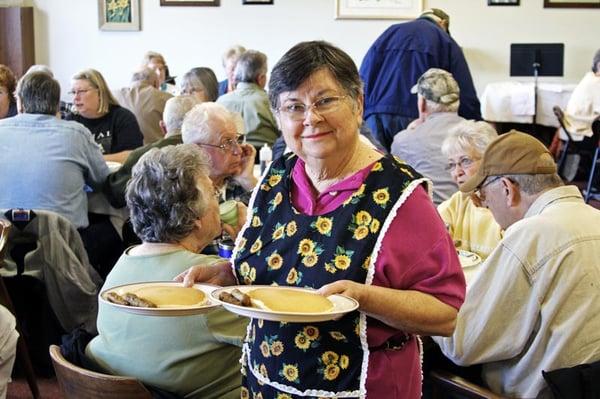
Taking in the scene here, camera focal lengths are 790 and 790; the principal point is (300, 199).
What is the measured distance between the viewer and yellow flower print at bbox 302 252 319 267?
1.42m

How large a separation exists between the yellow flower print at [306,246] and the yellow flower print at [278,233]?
0.06m

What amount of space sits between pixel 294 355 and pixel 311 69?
524 millimetres

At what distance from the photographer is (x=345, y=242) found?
141 centimetres

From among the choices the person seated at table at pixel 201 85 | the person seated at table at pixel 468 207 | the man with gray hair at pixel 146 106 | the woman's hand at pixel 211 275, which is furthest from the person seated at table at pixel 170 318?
the man with gray hair at pixel 146 106

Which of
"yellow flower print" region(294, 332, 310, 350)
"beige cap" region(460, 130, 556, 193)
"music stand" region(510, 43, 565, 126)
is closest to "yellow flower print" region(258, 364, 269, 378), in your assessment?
"yellow flower print" region(294, 332, 310, 350)

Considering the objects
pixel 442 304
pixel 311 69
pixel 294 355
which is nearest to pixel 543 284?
pixel 442 304

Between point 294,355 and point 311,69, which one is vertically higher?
point 311,69

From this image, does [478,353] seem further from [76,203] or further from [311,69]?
[76,203]

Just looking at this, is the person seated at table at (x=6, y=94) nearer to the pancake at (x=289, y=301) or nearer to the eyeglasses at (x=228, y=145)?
the eyeglasses at (x=228, y=145)

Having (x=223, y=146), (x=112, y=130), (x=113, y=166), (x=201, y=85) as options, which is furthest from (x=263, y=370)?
(x=201, y=85)

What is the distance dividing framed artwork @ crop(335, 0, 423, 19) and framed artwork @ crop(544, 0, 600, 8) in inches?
55.6

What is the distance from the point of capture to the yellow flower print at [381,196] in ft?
4.64

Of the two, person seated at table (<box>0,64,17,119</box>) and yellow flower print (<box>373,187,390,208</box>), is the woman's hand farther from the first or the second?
person seated at table (<box>0,64,17,119</box>)

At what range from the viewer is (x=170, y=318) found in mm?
1839
